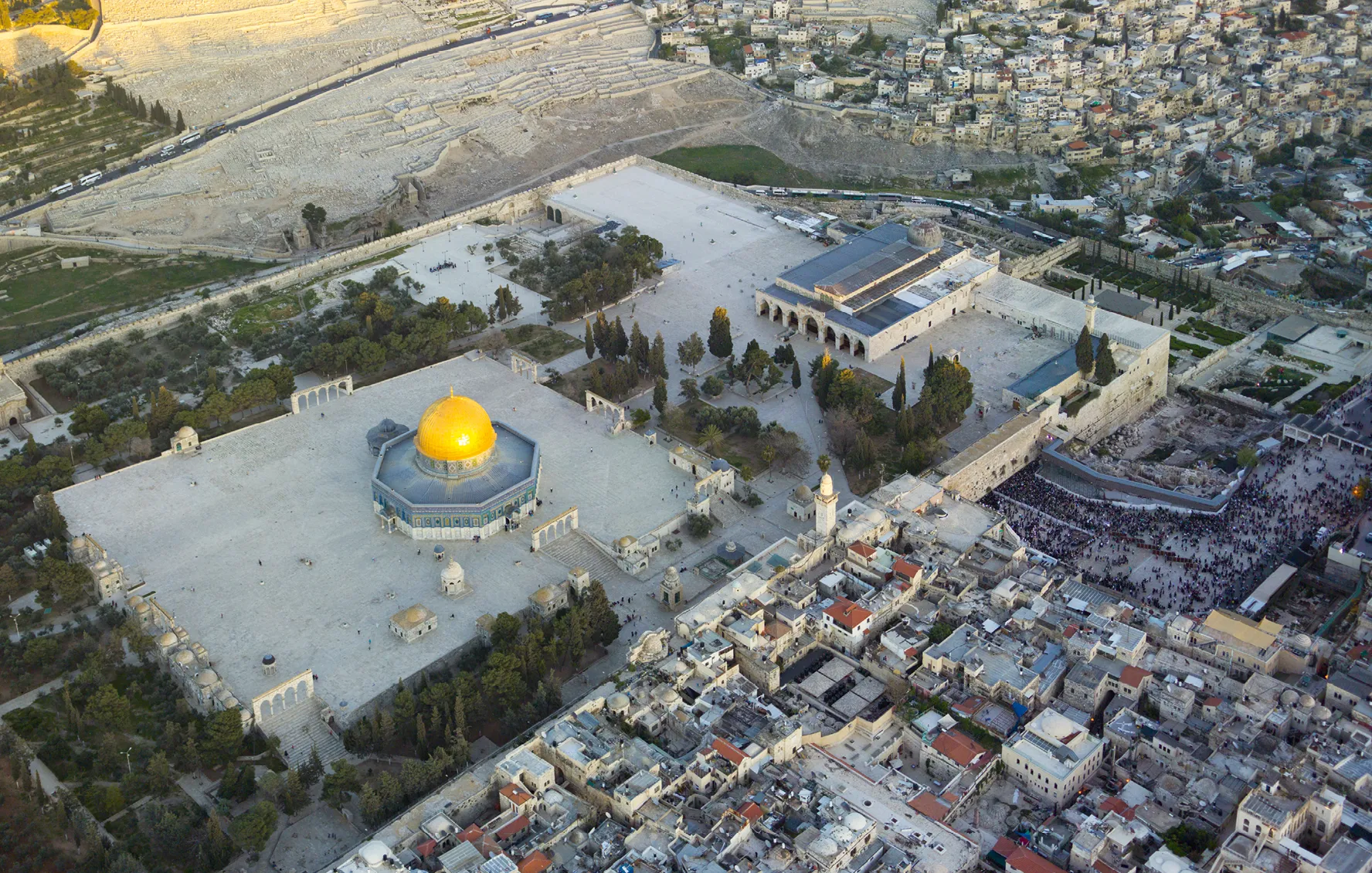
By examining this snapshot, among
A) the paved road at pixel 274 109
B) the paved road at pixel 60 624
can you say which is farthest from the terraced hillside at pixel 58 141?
the paved road at pixel 60 624

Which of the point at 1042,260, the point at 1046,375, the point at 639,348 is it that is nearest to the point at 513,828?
the point at 639,348

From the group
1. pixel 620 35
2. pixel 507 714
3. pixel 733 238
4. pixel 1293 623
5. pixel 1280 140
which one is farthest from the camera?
pixel 620 35

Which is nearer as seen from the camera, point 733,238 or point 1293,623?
point 1293,623

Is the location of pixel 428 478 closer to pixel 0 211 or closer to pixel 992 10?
pixel 0 211

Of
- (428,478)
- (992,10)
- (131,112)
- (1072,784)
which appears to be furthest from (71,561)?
(992,10)

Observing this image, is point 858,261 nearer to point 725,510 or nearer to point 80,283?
point 725,510

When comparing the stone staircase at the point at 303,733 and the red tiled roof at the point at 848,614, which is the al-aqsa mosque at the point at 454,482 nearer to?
the stone staircase at the point at 303,733

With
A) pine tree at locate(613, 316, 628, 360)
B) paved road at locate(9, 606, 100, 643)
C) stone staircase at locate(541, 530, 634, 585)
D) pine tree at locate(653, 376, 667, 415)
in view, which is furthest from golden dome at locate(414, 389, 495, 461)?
paved road at locate(9, 606, 100, 643)
